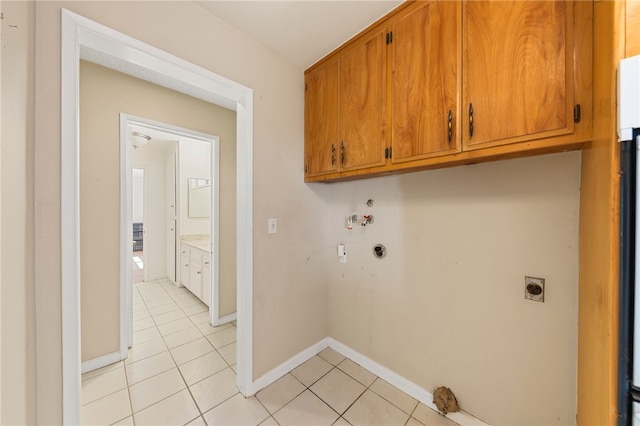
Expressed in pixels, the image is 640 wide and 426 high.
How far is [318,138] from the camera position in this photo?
1.83m

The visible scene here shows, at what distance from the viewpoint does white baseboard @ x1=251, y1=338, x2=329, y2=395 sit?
5.40 ft

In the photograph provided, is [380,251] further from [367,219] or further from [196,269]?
[196,269]

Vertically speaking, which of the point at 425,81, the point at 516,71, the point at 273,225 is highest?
the point at 425,81

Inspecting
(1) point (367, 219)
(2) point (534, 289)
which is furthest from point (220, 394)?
(2) point (534, 289)

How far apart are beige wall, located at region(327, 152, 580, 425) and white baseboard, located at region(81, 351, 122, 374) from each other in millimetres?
2133

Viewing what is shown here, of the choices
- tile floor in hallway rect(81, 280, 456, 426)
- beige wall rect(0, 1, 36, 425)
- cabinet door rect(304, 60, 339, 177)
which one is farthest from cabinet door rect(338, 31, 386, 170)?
tile floor in hallway rect(81, 280, 456, 426)

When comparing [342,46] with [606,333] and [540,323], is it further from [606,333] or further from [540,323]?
[540,323]

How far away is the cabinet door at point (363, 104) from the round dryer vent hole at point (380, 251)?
0.66 metres

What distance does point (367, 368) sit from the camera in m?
1.85

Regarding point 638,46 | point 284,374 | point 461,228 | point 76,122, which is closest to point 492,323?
point 461,228

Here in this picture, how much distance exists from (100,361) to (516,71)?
338cm

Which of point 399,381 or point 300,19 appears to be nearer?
point 300,19

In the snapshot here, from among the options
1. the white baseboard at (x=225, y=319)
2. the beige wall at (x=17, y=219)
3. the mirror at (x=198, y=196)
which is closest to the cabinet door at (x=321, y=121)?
the beige wall at (x=17, y=219)

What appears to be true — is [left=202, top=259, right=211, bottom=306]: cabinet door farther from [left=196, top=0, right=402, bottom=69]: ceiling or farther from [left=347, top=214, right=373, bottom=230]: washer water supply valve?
[left=196, top=0, right=402, bottom=69]: ceiling
